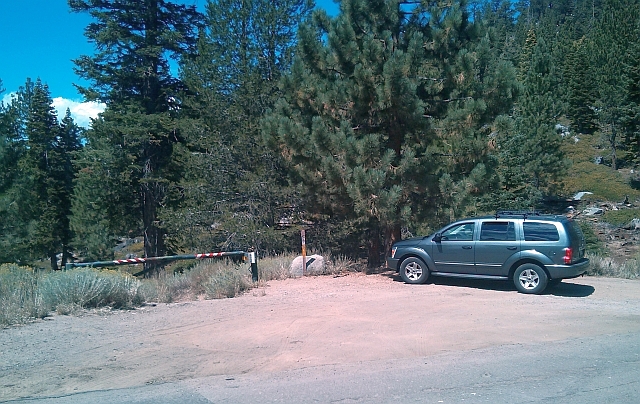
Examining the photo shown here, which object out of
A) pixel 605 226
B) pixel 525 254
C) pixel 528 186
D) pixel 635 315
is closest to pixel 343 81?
pixel 525 254

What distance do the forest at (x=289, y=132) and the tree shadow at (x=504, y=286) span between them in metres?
2.01

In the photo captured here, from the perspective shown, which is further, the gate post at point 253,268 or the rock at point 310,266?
the rock at point 310,266

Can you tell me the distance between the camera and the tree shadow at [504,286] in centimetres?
1288

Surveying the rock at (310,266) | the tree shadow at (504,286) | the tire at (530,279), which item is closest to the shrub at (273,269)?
the rock at (310,266)

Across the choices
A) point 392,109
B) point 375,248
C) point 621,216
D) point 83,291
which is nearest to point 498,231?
point 392,109

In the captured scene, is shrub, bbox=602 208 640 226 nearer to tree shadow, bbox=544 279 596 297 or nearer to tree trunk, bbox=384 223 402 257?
tree trunk, bbox=384 223 402 257

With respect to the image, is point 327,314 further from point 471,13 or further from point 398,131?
point 471,13

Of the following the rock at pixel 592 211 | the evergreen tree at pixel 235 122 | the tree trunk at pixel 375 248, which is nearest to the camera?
the tree trunk at pixel 375 248

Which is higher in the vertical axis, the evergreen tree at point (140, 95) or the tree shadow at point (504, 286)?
the evergreen tree at point (140, 95)

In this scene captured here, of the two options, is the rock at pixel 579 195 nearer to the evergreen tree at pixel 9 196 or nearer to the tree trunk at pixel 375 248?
the tree trunk at pixel 375 248

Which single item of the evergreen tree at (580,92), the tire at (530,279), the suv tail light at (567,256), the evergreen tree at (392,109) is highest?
the evergreen tree at (580,92)

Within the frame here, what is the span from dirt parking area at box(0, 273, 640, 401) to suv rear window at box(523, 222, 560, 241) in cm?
127

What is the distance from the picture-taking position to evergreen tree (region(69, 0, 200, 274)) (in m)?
27.1

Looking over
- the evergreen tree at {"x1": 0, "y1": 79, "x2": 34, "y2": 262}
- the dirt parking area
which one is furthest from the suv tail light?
the evergreen tree at {"x1": 0, "y1": 79, "x2": 34, "y2": 262}
